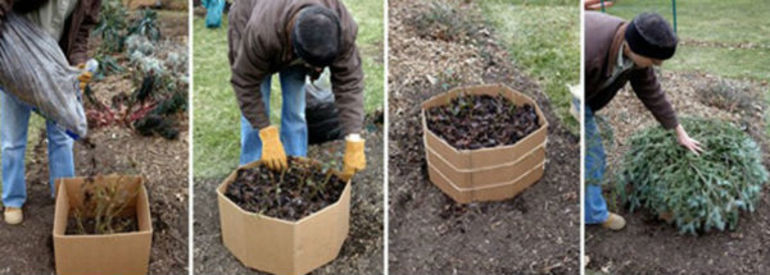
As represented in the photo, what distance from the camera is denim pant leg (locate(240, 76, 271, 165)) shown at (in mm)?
3576

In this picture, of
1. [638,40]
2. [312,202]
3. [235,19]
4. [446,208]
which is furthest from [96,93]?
[638,40]

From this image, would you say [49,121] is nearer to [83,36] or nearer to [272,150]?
[83,36]

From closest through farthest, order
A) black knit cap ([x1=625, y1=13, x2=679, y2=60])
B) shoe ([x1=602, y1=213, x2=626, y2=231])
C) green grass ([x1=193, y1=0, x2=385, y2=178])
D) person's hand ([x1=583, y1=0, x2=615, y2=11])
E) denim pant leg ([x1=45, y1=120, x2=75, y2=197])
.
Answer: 1. black knit cap ([x1=625, y1=13, x2=679, y2=60])
2. denim pant leg ([x1=45, y1=120, x2=75, y2=197])
3. shoe ([x1=602, y1=213, x2=626, y2=231])
4. green grass ([x1=193, y1=0, x2=385, y2=178])
5. person's hand ([x1=583, y1=0, x2=615, y2=11])

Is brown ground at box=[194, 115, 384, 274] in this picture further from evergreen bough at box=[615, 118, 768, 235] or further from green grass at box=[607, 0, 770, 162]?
green grass at box=[607, 0, 770, 162]

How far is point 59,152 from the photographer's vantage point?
3.54m

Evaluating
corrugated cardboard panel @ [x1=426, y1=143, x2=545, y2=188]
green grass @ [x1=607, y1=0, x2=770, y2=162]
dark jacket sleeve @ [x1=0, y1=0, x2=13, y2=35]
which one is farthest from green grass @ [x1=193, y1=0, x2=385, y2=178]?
green grass @ [x1=607, y1=0, x2=770, y2=162]

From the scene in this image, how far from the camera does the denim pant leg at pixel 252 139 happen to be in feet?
11.7

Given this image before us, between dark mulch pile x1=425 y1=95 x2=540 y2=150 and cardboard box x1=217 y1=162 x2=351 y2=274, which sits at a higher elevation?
dark mulch pile x1=425 y1=95 x2=540 y2=150

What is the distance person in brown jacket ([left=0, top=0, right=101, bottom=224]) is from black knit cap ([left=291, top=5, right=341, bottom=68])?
0.99 meters

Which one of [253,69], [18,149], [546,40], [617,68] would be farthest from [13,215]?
[617,68]

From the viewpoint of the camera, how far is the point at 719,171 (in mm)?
3527

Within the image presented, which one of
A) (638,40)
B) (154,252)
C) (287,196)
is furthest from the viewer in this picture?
(154,252)

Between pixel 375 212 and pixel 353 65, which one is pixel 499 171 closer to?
pixel 375 212

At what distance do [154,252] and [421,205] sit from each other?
1197mm
